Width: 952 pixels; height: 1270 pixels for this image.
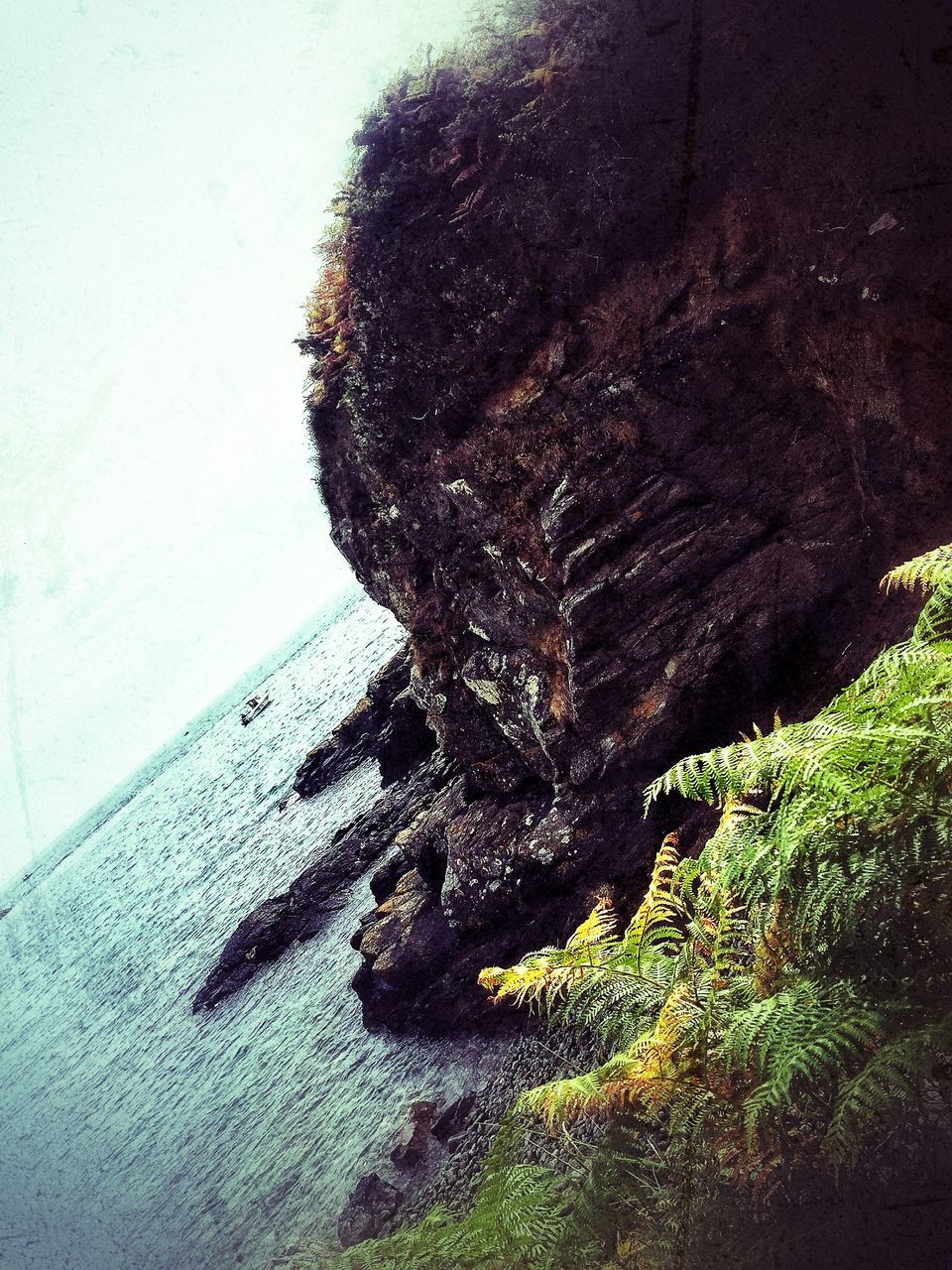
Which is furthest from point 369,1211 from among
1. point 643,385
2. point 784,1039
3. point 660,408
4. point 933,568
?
point 643,385

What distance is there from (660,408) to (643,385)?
32 centimetres

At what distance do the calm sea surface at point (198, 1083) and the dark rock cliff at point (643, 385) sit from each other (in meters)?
2.10

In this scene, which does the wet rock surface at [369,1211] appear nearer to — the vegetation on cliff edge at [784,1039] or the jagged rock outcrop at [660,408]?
the jagged rock outcrop at [660,408]

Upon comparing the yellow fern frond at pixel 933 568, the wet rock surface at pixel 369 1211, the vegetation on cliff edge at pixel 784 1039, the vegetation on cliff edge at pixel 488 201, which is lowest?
the wet rock surface at pixel 369 1211

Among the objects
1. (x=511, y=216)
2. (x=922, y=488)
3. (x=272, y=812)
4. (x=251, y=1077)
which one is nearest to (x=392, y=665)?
(x=272, y=812)

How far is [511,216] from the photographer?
850 centimetres

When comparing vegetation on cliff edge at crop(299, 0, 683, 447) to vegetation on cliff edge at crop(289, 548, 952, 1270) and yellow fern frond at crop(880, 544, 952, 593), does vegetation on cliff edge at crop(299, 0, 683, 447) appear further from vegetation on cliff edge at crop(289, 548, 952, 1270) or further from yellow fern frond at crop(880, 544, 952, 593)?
vegetation on cliff edge at crop(289, 548, 952, 1270)

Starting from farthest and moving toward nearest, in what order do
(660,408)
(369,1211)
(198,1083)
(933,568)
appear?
(198,1083) → (660,408) → (369,1211) → (933,568)

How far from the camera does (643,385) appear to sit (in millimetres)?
8055

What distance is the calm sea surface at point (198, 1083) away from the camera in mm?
7195

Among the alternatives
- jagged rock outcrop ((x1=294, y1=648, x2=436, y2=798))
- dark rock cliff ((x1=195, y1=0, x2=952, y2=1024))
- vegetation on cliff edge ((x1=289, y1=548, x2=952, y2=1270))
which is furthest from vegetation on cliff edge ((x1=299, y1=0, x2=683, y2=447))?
jagged rock outcrop ((x1=294, y1=648, x2=436, y2=798))

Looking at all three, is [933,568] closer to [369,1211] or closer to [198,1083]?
[369,1211]

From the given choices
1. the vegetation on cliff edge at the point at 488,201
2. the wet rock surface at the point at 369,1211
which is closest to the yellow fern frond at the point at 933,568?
the vegetation on cliff edge at the point at 488,201

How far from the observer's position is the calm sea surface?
720 centimetres
